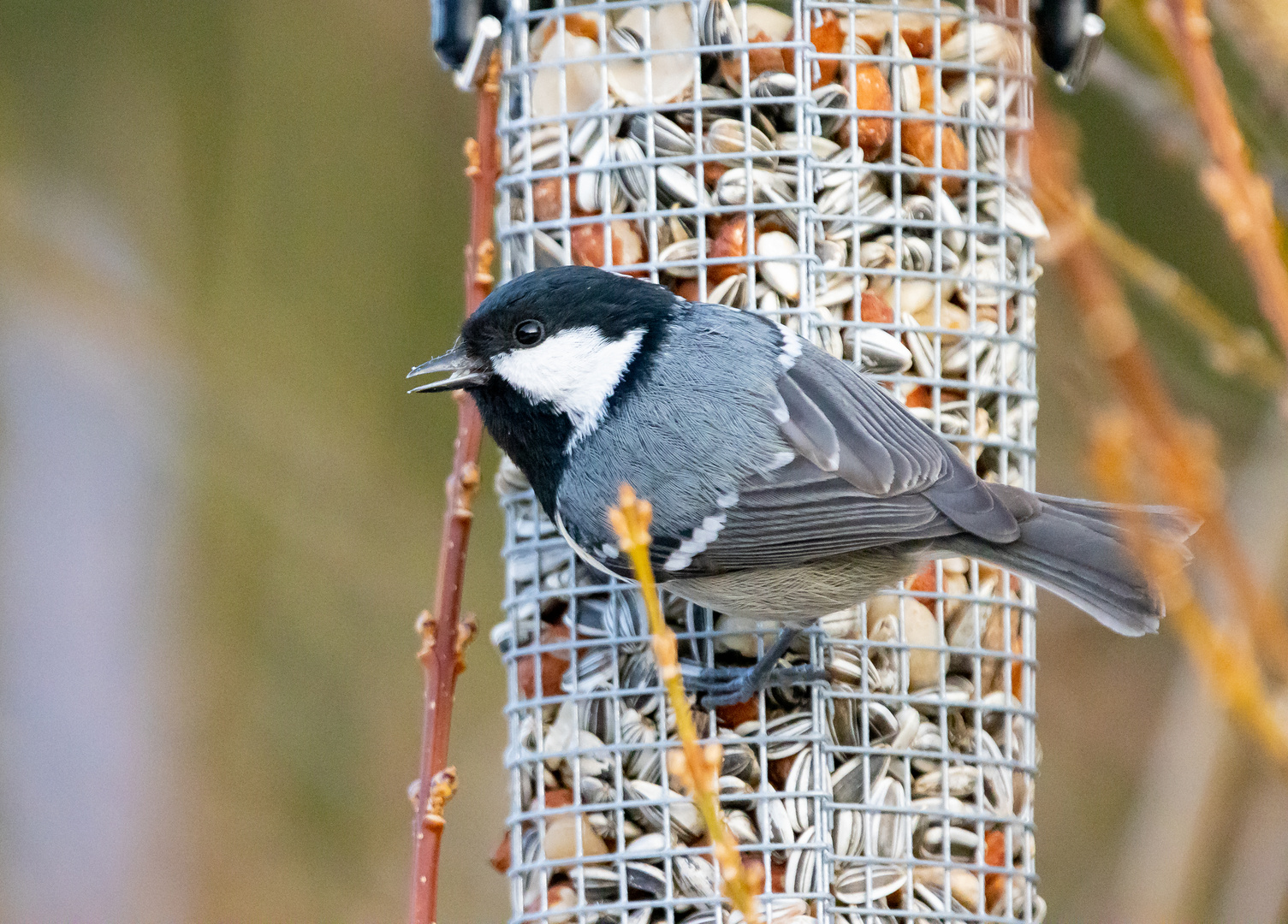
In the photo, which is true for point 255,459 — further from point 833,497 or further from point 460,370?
point 833,497

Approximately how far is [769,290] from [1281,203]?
103 centimetres

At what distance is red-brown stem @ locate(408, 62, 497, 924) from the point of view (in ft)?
7.79

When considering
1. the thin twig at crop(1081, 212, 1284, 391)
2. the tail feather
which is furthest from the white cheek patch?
the thin twig at crop(1081, 212, 1284, 391)

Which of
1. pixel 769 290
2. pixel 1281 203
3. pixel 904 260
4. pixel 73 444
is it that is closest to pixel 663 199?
pixel 769 290

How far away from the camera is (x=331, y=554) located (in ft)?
17.7

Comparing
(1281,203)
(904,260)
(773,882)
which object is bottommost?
(773,882)

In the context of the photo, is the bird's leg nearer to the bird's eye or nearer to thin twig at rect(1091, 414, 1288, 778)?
the bird's eye

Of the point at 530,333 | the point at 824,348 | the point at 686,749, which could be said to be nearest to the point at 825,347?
the point at 824,348

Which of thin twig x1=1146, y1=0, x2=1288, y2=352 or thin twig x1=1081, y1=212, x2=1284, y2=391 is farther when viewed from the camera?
thin twig x1=1081, y1=212, x2=1284, y2=391

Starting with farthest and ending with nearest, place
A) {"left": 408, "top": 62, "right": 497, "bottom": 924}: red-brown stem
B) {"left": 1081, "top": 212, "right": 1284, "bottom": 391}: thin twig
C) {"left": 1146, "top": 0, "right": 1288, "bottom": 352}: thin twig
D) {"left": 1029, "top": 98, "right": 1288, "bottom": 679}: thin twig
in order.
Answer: {"left": 408, "top": 62, "right": 497, "bottom": 924}: red-brown stem, {"left": 1081, "top": 212, "right": 1284, "bottom": 391}: thin twig, {"left": 1146, "top": 0, "right": 1288, "bottom": 352}: thin twig, {"left": 1029, "top": 98, "right": 1288, "bottom": 679}: thin twig

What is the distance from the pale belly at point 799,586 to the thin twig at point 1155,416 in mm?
1726

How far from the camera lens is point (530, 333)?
3.09m

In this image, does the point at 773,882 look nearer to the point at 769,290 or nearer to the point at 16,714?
the point at 769,290

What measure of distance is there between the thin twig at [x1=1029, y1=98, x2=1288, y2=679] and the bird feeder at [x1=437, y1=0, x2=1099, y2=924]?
1.92 metres
